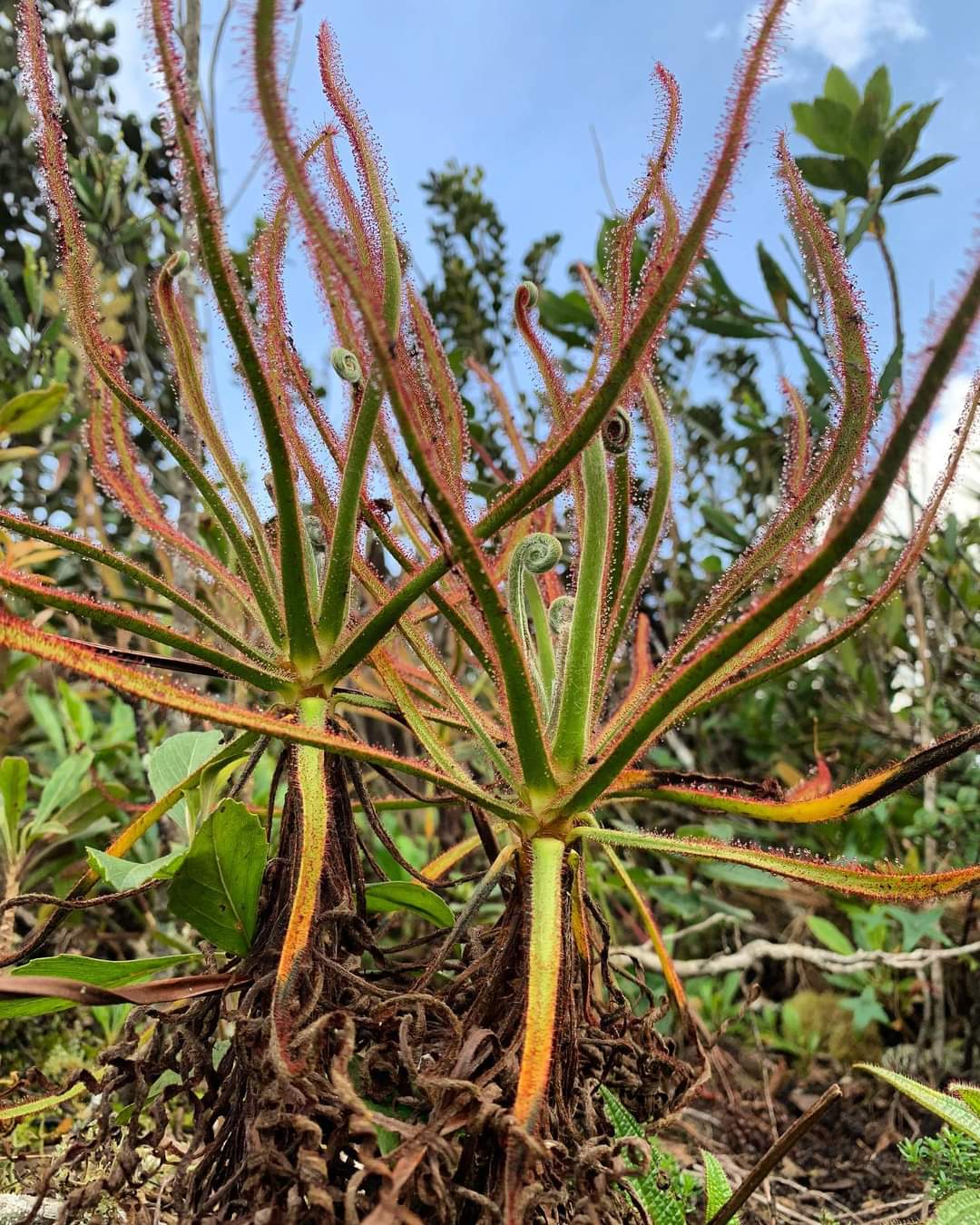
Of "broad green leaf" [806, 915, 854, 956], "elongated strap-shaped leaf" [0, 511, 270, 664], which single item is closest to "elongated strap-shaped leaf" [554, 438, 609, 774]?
"elongated strap-shaped leaf" [0, 511, 270, 664]

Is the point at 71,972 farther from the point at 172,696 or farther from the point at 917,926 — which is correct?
the point at 917,926

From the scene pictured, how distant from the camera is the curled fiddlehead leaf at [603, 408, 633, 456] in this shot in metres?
0.92

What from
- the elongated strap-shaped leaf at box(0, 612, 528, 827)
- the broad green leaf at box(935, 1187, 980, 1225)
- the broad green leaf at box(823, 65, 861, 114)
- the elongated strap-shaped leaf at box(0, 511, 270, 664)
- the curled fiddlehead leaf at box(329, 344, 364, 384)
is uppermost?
the broad green leaf at box(823, 65, 861, 114)

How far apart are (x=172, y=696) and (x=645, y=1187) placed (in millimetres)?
787

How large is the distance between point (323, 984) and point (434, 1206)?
22 centimetres

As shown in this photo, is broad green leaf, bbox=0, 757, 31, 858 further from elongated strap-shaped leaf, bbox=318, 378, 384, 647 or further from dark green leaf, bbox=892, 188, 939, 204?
dark green leaf, bbox=892, 188, 939, 204

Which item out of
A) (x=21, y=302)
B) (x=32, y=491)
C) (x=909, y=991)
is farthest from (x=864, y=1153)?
(x=21, y=302)

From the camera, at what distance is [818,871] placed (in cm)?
86

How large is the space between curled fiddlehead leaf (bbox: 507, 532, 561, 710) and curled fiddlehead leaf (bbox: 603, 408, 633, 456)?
12 centimetres

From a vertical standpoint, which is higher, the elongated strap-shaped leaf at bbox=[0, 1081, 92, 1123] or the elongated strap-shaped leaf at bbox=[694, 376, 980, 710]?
the elongated strap-shaped leaf at bbox=[694, 376, 980, 710]

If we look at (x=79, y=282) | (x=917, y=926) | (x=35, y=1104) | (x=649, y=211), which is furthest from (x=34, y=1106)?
(x=917, y=926)

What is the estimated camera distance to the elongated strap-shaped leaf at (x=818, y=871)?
2.71 feet

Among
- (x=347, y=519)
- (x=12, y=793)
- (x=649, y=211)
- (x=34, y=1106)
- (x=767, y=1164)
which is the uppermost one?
(x=649, y=211)

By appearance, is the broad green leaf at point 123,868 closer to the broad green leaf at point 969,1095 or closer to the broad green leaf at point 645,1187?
the broad green leaf at point 645,1187
